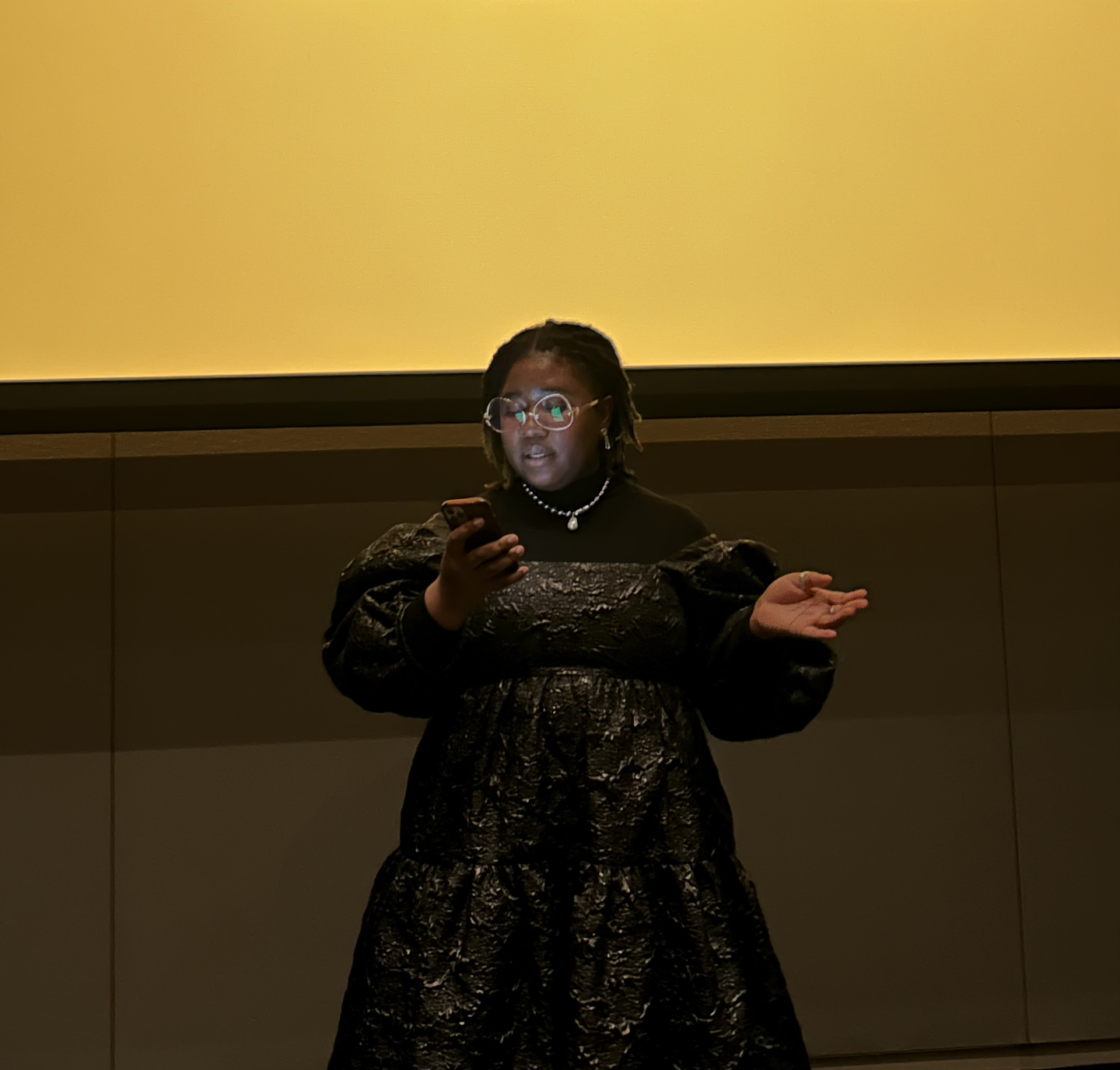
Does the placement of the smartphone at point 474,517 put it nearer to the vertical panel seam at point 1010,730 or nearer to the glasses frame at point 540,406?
the glasses frame at point 540,406

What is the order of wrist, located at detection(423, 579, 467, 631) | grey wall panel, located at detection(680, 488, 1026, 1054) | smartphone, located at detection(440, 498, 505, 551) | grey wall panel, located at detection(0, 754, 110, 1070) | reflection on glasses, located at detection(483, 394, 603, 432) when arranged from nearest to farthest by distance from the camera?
smartphone, located at detection(440, 498, 505, 551) → wrist, located at detection(423, 579, 467, 631) → reflection on glasses, located at detection(483, 394, 603, 432) → grey wall panel, located at detection(0, 754, 110, 1070) → grey wall panel, located at detection(680, 488, 1026, 1054)

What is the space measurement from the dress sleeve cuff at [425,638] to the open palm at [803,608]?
31 cm

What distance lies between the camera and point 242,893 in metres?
2.50

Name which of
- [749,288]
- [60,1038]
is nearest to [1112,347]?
[749,288]

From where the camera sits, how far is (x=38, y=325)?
5.77 ft

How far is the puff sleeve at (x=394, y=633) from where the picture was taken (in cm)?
135

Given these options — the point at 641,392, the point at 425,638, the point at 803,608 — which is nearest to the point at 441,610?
the point at 425,638

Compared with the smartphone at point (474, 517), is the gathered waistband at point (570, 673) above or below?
below

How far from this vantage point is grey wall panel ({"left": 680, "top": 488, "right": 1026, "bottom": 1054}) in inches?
101

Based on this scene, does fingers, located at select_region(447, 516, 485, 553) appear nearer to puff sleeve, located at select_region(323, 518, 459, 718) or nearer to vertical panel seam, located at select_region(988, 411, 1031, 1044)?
puff sleeve, located at select_region(323, 518, 459, 718)

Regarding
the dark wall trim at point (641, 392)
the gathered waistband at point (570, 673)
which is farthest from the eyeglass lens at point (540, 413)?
the dark wall trim at point (641, 392)

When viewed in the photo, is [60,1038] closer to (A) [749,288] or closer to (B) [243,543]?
(B) [243,543]

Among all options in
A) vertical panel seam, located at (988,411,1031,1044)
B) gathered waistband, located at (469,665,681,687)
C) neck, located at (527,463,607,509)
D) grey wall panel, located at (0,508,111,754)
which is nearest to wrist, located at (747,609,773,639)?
gathered waistband, located at (469,665,681,687)

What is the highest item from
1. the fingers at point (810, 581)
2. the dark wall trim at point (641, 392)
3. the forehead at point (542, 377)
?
the dark wall trim at point (641, 392)
